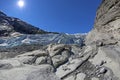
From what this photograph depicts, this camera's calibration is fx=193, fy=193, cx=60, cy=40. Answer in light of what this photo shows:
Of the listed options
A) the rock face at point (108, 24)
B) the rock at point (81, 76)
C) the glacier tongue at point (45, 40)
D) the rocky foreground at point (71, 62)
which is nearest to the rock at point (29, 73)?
the rocky foreground at point (71, 62)

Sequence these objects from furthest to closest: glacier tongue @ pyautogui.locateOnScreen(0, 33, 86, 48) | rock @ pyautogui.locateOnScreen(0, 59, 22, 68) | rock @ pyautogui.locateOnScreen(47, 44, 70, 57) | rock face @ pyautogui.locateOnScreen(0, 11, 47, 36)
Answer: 1. rock face @ pyautogui.locateOnScreen(0, 11, 47, 36)
2. glacier tongue @ pyautogui.locateOnScreen(0, 33, 86, 48)
3. rock @ pyautogui.locateOnScreen(47, 44, 70, 57)
4. rock @ pyautogui.locateOnScreen(0, 59, 22, 68)

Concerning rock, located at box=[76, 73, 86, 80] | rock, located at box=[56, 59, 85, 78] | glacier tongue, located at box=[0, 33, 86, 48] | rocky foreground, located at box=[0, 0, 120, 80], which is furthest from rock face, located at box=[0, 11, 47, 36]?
rock, located at box=[76, 73, 86, 80]

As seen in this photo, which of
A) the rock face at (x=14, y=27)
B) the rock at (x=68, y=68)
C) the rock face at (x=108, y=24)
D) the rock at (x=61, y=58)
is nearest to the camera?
the rock at (x=68, y=68)

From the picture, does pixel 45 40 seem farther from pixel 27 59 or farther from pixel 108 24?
pixel 27 59

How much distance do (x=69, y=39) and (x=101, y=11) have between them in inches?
84.5

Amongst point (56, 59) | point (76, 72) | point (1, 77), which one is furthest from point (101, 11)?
point (1, 77)

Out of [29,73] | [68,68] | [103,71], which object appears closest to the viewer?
[103,71]

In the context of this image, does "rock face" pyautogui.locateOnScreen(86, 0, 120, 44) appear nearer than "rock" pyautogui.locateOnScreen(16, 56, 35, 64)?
No

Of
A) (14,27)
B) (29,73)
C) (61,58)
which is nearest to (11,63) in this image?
(29,73)

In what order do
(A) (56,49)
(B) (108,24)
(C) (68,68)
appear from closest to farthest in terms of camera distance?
(C) (68,68), (A) (56,49), (B) (108,24)

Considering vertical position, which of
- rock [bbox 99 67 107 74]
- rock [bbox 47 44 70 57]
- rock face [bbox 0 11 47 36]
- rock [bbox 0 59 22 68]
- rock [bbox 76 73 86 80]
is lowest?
rock [bbox 76 73 86 80]

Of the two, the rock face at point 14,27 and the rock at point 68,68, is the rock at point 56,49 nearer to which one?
the rock at point 68,68

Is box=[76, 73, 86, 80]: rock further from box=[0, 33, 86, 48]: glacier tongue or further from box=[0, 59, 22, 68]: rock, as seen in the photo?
box=[0, 33, 86, 48]: glacier tongue

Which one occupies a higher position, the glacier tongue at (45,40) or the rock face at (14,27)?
the rock face at (14,27)
